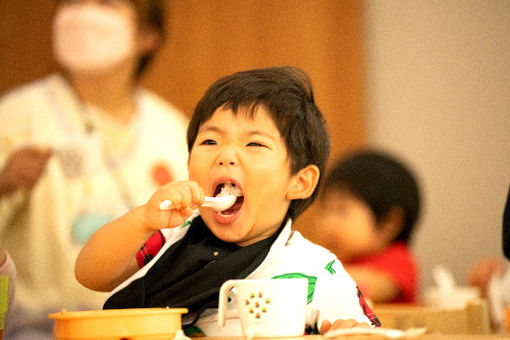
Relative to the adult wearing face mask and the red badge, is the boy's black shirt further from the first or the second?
the red badge

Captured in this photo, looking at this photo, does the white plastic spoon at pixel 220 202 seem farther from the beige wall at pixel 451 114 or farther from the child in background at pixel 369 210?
the beige wall at pixel 451 114

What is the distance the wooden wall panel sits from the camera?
93.8 inches

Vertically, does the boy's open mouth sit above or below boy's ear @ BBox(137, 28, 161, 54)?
below

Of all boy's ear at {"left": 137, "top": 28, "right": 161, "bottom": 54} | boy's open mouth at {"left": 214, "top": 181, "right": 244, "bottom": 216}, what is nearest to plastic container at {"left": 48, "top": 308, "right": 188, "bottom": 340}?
boy's open mouth at {"left": 214, "top": 181, "right": 244, "bottom": 216}

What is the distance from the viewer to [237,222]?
2.99 feet

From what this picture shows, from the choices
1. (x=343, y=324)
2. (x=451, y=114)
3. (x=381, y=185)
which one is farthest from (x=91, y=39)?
(x=343, y=324)

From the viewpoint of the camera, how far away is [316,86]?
2506 millimetres

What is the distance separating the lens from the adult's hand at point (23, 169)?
1.92 metres

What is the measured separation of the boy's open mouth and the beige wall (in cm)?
161

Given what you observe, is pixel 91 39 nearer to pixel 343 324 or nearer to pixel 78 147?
pixel 78 147

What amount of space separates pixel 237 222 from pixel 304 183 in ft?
0.49

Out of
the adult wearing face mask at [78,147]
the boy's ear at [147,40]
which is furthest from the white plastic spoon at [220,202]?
the boy's ear at [147,40]

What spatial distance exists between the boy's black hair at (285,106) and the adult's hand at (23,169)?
1.07 m

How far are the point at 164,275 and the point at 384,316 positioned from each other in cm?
48
